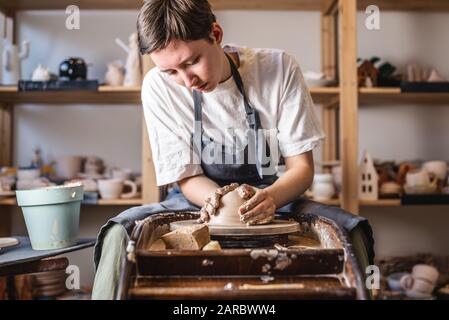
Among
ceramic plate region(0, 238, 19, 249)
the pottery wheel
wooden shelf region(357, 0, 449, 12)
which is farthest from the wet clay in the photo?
wooden shelf region(357, 0, 449, 12)

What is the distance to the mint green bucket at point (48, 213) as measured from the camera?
1.20m

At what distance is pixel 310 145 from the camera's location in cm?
129

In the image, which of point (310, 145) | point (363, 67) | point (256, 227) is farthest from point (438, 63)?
point (256, 227)

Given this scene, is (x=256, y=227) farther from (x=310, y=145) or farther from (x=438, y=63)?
(x=438, y=63)

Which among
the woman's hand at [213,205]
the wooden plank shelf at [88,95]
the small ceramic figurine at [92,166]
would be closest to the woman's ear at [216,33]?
the woman's hand at [213,205]

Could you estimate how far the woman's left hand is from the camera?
99 cm

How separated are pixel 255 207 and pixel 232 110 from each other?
40 cm

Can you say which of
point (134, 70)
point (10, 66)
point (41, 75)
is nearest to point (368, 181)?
point (134, 70)

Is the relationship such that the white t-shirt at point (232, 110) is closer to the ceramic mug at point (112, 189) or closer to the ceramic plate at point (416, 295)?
the ceramic mug at point (112, 189)

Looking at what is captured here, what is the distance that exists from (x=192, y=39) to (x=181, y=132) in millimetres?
354

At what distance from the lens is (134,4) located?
2.28 metres

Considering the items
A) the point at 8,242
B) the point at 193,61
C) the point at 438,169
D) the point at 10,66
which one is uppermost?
the point at 10,66

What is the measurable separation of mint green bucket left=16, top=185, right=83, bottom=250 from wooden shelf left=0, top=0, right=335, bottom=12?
132cm

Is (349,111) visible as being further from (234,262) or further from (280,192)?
(234,262)
